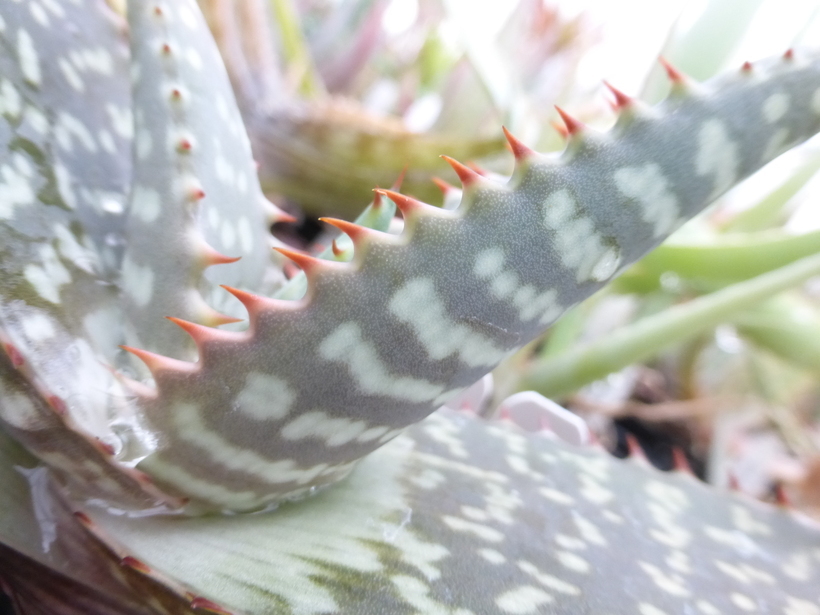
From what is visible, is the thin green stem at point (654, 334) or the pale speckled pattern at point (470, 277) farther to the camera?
the thin green stem at point (654, 334)

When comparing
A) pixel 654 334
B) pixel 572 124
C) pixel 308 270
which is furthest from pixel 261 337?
pixel 654 334

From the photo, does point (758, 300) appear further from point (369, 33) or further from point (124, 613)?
point (369, 33)

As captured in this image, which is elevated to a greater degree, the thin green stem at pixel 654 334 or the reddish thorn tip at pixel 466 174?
the thin green stem at pixel 654 334

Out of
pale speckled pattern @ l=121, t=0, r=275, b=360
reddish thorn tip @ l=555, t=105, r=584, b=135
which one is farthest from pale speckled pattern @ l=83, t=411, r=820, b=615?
reddish thorn tip @ l=555, t=105, r=584, b=135

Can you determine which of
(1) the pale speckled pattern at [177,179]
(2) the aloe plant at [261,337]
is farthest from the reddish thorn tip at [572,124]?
(1) the pale speckled pattern at [177,179]

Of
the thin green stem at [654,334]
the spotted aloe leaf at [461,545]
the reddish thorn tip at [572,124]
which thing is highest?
the thin green stem at [654,334]

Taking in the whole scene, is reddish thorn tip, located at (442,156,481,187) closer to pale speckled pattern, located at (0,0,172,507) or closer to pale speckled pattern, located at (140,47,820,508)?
pale speckled pattern, located at (140,47,820,508)

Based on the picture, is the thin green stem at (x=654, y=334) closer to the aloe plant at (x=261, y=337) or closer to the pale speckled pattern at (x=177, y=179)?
the aloe plant at (x=261, y=337)

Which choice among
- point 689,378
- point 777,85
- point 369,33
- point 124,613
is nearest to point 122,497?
point 124,613
